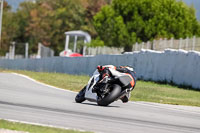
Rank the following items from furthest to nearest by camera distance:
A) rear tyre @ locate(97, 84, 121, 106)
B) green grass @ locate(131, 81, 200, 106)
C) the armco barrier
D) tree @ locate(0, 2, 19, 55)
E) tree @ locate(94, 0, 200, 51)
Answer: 1. tree @ locate(0, 2, 19, 55)
2. tree @ locate(94, 0, 200, 51)
3. the armco barrier
4. green grass @ locate(131, 81, 200, 106)
5. rear tyre @ locate(97, 84, 121, 106)

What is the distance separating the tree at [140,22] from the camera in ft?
208

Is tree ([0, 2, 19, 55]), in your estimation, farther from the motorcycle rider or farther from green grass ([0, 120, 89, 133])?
green grass ([0, 120, 89, 133])

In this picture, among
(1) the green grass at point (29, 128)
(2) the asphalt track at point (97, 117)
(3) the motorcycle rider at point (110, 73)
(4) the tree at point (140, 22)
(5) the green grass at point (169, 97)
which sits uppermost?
(4) the tree at point (140, 22)

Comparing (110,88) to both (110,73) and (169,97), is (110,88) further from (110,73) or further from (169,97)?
(169,97)

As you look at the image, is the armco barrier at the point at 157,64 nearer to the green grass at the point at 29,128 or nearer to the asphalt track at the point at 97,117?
the asphalt track at the point at 97,117

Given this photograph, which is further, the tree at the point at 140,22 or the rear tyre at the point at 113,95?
the tree at the point at 140,22

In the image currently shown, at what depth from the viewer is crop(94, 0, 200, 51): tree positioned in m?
63.4

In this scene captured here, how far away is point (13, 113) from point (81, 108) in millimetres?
2177

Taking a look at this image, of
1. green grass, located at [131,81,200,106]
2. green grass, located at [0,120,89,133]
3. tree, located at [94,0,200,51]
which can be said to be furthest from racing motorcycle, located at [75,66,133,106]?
tree, located at [94,0,200,51]

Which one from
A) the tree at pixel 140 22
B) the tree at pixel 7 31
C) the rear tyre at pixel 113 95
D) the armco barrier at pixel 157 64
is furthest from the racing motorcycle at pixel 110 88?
the tree at pixel 7 31

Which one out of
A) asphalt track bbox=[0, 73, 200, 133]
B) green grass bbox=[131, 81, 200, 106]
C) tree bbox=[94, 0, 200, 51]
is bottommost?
green grass bbox=[131, 81, 200, 106]

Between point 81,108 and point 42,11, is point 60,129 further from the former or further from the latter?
point 42,11

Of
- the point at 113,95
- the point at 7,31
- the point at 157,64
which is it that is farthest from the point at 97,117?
the point at 7,31

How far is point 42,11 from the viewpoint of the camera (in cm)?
10656
